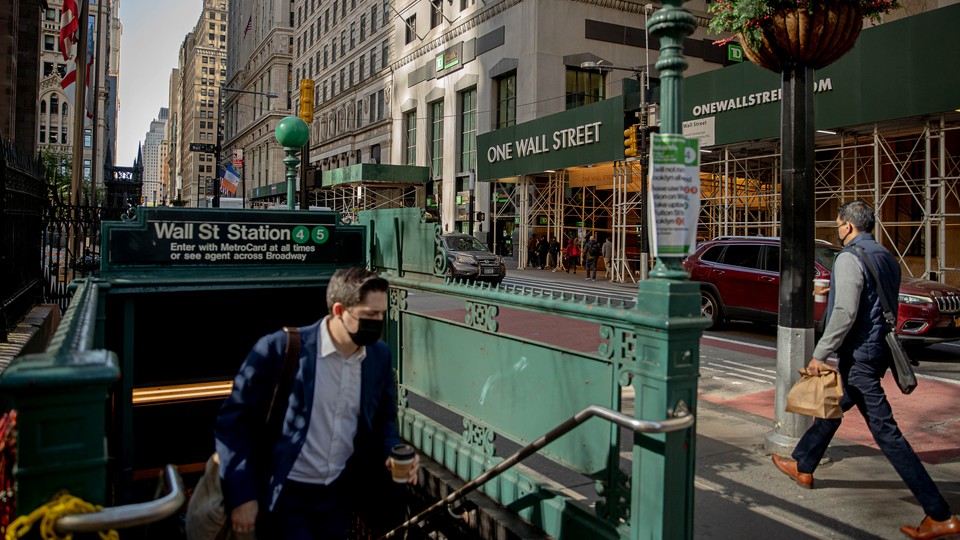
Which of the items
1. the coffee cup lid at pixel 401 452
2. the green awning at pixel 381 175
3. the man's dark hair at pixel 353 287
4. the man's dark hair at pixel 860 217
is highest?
the green awning at pixel 381 175

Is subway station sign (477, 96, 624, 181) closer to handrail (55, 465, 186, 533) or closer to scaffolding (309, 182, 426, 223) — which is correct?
scaffolding (309, 182, 426, 223)

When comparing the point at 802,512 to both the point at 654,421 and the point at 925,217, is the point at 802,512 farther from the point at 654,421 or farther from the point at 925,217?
the point at 925,217

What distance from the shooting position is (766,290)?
12.6 meters

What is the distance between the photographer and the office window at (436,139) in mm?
44719

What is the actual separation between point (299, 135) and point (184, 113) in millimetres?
178933

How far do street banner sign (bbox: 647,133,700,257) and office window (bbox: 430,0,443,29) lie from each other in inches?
1679

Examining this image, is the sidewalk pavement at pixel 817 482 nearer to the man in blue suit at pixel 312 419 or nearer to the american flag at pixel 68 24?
the man in blue suit at pixel 312 419

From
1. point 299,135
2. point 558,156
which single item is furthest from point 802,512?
point 558,156

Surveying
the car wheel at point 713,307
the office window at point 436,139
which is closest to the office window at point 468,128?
the office window at point 436,139

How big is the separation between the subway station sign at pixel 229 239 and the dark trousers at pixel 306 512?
2976mm

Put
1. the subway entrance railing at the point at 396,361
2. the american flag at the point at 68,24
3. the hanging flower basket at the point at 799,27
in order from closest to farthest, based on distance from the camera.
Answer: the subway entrance railing at the point at 396,361 → the hanging flower basket at the point at 799,27 → the american flag at the point at 68,24

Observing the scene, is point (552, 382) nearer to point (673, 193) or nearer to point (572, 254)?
point (673, 193)

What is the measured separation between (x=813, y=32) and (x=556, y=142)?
24027mm

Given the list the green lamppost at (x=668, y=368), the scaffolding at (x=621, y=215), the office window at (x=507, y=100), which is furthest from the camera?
the office window at (x=507, y=100)
